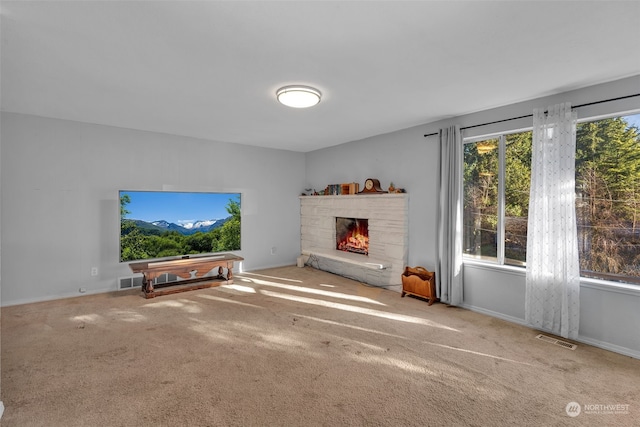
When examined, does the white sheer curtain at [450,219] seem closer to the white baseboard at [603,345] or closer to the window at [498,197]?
the window at [498,197]

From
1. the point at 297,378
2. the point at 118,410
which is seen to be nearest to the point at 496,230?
the point at 297,378

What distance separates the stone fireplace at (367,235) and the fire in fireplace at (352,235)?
2 centimetres

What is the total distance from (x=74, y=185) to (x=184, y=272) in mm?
1849

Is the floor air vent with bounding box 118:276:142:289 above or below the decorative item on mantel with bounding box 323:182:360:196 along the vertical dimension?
below

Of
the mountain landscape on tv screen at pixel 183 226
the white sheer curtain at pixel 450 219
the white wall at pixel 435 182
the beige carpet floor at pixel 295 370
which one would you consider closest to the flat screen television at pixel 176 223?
the mountain landscape on tv screen at pixel 183 226

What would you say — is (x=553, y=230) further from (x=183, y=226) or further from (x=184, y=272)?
(x=183, y=226)

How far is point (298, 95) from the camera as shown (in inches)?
113

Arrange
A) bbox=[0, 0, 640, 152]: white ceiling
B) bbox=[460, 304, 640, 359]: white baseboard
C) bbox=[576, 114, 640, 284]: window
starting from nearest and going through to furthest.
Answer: bbox=[0, 0, 640, 152]: white ceiling, bbox=[460, 304, 640, 359]: white baseboard, bbox=[576, 114, 640, 284]: window

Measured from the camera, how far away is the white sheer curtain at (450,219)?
3.71 meters

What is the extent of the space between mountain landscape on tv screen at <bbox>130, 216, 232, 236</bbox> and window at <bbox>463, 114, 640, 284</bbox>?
13.6 ft

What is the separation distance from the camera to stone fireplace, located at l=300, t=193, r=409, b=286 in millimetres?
4398

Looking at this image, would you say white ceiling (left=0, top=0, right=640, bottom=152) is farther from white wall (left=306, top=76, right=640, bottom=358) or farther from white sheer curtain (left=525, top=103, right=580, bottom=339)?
white sheer curtain (left=525, top=103, right=580, bottom=339)

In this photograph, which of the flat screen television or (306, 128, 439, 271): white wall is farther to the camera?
the flat screen television

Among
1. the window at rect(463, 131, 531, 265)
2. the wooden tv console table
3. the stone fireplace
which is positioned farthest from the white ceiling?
the wooden tv console table
